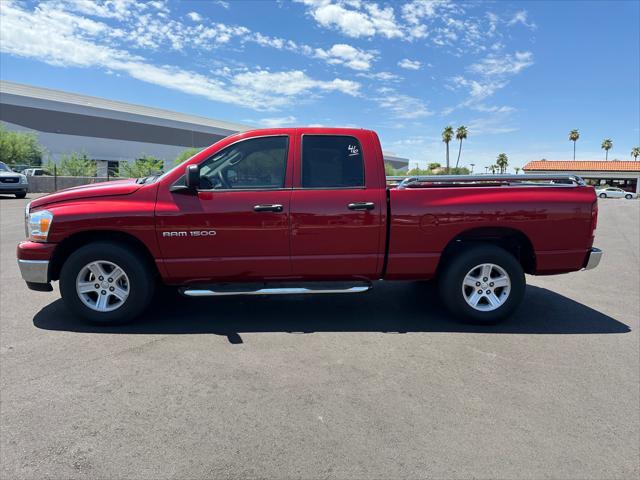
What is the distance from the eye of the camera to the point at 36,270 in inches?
164

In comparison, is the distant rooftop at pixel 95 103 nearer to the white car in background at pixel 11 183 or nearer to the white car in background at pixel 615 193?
the white car in background at pixel 11 183

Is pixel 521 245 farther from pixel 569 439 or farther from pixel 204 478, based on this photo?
pixel 204 478

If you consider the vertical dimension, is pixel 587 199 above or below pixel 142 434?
above

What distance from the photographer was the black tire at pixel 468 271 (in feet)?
14.6

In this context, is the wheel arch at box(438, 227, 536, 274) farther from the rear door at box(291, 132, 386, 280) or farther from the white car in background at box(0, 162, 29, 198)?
the white car in background at box(0, 162, 29, 198)

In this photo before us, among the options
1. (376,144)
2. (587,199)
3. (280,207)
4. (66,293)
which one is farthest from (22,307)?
(587,199)

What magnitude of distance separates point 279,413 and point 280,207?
6.73 feet

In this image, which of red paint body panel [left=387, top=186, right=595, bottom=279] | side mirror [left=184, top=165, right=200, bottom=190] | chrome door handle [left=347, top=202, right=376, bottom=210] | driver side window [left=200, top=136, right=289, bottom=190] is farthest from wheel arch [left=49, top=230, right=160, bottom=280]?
red paint body panel [left=387, top=186, right=595, bottom=279]

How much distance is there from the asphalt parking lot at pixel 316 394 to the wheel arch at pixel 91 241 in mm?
617

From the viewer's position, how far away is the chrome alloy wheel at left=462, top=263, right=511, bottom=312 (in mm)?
4508

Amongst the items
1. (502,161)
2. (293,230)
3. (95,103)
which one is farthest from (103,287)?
(502,161)

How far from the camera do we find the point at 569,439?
8.57 ft

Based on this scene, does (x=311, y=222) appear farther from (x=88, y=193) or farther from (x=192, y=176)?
(x=88, y=193)

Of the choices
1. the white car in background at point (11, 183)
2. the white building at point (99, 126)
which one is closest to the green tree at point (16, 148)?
the white building at point (99, 126)
